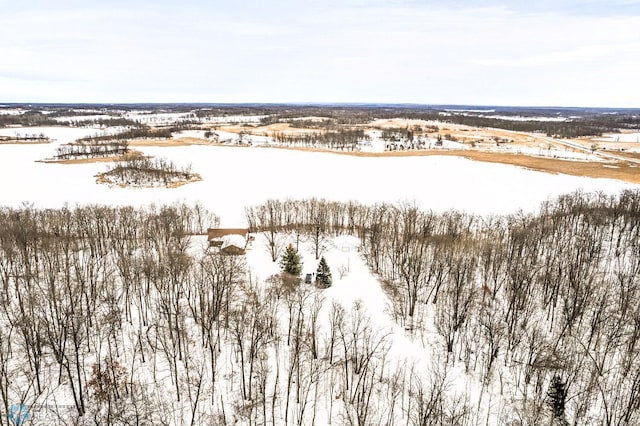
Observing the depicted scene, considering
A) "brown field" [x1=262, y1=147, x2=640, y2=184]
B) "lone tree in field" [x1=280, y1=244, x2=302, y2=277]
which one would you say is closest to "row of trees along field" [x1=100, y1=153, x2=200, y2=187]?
"lone tree in field" [x1=280, y1=244, x2=302, y2=277]

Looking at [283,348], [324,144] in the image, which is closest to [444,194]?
[283,348]

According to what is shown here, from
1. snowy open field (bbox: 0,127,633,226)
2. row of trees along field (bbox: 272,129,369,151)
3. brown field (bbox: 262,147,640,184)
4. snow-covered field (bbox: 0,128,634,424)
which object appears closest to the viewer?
snow-covered field (bbox: 0,128,634,424)

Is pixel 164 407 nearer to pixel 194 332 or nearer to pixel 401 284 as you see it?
pixel 194 332

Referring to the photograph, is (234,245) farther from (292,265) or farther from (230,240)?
(292,265)

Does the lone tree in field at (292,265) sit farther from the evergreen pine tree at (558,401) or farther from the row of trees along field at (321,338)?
the evergreen pine tree at (558,401)

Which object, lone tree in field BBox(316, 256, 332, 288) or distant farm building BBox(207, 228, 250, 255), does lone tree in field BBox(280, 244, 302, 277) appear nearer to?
lone tree in field BBox(316, 256, 332, 288)

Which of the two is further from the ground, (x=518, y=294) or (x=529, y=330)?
(x=518, y=294)

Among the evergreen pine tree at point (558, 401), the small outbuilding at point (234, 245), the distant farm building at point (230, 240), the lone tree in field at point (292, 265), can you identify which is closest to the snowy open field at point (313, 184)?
the distant farm building at point (230, 240)
